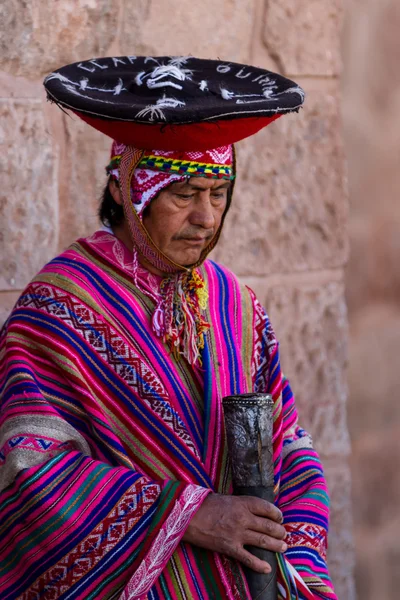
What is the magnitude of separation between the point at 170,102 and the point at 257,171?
4.35 ft

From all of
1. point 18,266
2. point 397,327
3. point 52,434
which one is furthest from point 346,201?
point 52,434

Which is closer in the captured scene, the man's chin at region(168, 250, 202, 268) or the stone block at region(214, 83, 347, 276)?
the man's chin at region(168, 250, 202, 268)

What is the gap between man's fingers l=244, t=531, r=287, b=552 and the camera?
2744mm

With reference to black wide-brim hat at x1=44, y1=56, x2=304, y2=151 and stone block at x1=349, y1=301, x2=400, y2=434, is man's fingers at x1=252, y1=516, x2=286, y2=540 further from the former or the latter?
stone block at x1=349, y1=301, x2=400, y2=434

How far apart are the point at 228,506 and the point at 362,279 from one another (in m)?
2.10

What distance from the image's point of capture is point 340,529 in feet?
14.7

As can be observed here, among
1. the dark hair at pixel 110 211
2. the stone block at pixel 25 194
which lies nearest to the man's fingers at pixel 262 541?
the dark hair at pixel 110 211

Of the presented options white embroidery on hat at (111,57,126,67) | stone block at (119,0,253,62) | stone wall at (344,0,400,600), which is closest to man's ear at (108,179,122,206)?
white embroidery on hat at (111,57,126,67)

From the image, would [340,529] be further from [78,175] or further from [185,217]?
[185,217]

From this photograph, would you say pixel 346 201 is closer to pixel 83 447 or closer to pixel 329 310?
pixel 329 310

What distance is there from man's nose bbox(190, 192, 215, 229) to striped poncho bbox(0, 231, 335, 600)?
0.25 m

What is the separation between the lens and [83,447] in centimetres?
284

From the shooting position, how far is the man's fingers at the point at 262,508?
109 inches

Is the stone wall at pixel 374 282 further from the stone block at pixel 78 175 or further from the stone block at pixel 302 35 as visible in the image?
the stone block at pixel 78 175
